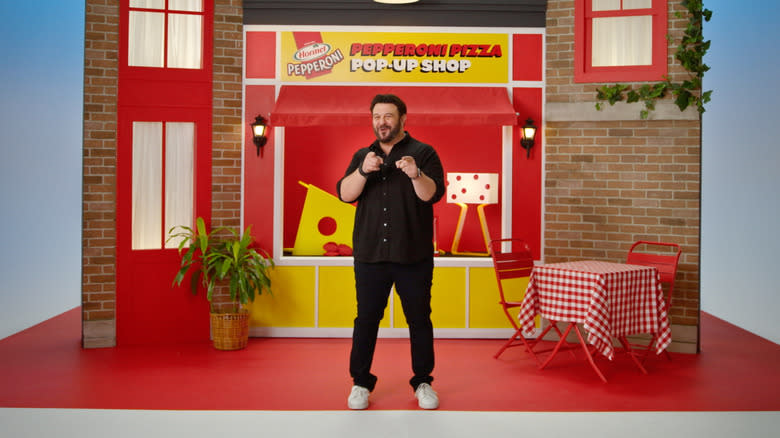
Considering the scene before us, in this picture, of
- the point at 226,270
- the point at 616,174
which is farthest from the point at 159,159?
the point at 616,174

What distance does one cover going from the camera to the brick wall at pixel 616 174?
5559 millimetres

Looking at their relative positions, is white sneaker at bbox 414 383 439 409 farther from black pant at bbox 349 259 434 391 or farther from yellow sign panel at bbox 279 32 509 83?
yellow sign panel at bbox 279 32 509 83

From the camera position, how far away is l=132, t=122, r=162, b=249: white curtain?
564cm

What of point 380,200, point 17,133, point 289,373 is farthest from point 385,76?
point 17,133

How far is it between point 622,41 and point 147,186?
4.69m

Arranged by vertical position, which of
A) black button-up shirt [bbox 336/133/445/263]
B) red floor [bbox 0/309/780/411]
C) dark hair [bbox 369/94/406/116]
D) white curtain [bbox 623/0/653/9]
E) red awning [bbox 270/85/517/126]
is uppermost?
white curtain [bbox 623/0/653/9]

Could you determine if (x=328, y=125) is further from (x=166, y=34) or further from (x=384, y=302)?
(x=384, y=302)

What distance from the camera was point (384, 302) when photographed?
3789mm

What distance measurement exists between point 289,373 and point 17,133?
351 cm

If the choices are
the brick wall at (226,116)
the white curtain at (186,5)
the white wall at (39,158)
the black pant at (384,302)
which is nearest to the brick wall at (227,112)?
the brick wall at (226,116)

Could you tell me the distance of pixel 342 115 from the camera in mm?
5652

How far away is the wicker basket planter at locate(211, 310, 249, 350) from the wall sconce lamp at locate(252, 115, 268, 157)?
5.24 feet

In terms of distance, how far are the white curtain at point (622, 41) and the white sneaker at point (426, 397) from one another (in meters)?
3.69

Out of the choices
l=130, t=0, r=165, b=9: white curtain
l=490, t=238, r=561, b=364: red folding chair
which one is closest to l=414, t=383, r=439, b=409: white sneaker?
l=490, t=238, r=561, b=364: red folding chair
